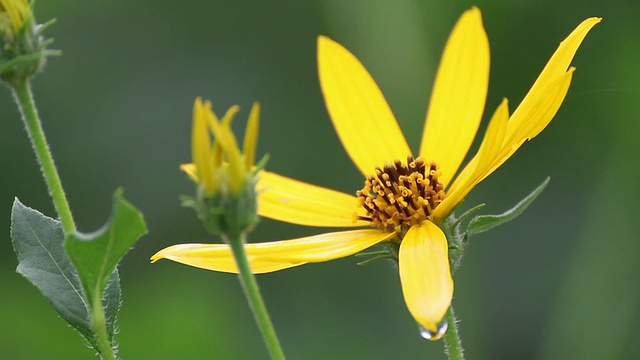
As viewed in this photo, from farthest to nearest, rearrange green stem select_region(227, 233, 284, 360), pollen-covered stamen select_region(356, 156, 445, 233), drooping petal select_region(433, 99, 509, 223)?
pollen-covered stamen select_region(356, 156, 445, 233)
drooping petal select_region(433, 99, 509, 223)
green stem select_region(227, 233, 284, 360)

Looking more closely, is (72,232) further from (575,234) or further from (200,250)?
(575,234)

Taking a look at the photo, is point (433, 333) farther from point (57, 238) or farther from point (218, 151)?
point (57, 238)

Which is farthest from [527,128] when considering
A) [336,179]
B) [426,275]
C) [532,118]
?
[336,179]

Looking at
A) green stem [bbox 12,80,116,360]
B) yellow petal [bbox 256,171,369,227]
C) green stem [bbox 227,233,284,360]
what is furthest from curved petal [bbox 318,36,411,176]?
A: green stem [bbox 227,233,284,360]

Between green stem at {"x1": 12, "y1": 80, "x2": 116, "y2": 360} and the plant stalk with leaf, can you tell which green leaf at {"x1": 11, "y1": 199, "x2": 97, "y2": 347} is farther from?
green stem at {"x1": 12, "y1": 80, "x2": 116, "y2": 360}

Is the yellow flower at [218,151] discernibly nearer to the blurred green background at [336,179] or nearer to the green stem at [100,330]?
the green stem at [100,330]

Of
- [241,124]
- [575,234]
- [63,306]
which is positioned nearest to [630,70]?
[575,234]
